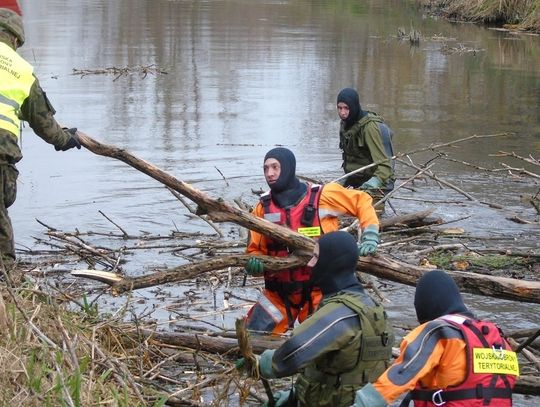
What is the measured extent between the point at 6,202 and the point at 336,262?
132 inches

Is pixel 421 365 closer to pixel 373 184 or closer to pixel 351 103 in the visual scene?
pixel 373 184

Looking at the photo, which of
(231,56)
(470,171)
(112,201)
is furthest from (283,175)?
(231,56)

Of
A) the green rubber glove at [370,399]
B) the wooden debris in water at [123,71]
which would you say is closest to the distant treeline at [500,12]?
the wooden debris in water at [123,71]

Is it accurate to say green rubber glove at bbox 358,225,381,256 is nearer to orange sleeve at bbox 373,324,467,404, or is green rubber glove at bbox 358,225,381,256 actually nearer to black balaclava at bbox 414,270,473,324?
black balaclava at bbox 414,270,473,324

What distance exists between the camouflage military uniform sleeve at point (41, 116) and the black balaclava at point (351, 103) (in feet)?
12.2

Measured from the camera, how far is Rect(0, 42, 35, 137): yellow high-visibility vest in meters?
7.47

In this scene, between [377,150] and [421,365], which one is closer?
[421,365]

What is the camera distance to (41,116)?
25.7ft

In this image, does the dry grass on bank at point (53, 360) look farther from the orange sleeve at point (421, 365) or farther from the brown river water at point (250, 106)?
the brown river water at point (250, 106)

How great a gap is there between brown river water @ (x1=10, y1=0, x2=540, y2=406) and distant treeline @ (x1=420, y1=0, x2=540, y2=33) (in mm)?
977

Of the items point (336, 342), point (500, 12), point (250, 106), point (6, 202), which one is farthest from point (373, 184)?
point (500, 12)

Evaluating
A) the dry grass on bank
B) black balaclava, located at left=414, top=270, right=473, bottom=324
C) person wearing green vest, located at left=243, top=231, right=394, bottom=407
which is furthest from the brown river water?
black balaclava, located at left=414, top=270, right=473, bottom=324

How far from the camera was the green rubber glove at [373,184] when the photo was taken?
10.5 m

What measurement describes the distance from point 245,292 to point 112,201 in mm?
4178
